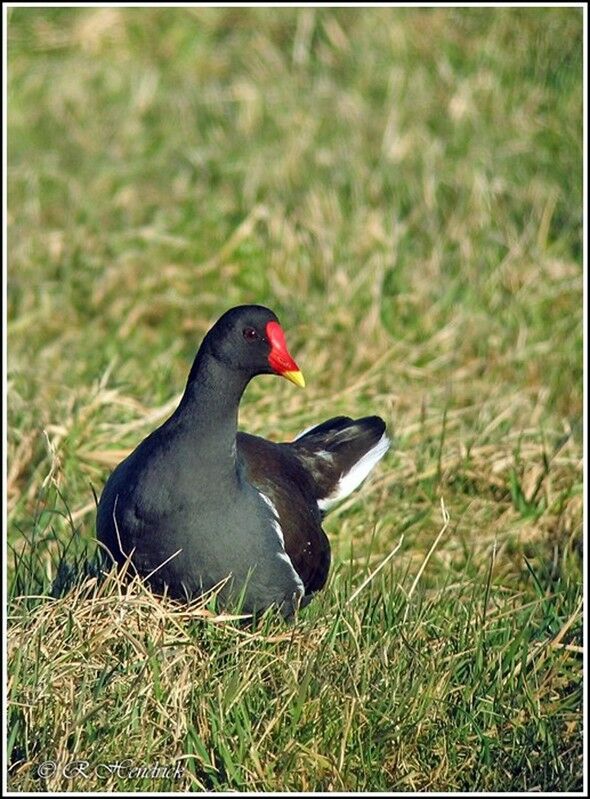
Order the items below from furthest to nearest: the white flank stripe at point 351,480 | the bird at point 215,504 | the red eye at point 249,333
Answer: the white flank stripe at point 351,480 < the red eye at point 249,333 < the bird at point 215,504

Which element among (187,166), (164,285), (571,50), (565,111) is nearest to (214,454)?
(164,285)

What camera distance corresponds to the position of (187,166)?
26.9 feet

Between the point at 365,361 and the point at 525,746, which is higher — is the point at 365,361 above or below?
above

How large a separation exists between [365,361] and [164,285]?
48.5 inches

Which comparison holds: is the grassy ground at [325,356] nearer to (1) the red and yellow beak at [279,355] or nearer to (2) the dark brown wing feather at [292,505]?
(2) the dark brown wing feather at [292,505]

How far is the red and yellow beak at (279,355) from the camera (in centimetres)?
434

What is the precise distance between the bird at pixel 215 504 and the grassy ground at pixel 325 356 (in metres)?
0.11

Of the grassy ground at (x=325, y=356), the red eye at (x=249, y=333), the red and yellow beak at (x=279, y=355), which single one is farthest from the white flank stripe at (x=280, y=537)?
the red eye at (x=249, y=333)

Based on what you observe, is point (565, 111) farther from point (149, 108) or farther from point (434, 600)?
point (434, 600)

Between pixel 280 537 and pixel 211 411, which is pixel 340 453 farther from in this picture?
pixel 211 411

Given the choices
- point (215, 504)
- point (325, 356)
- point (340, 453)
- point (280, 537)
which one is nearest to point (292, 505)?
point (280, 537)

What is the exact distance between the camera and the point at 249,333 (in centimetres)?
432

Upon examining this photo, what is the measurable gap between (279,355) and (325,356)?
230cm

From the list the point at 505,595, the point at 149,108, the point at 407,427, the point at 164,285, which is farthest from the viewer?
the point at 149,108
